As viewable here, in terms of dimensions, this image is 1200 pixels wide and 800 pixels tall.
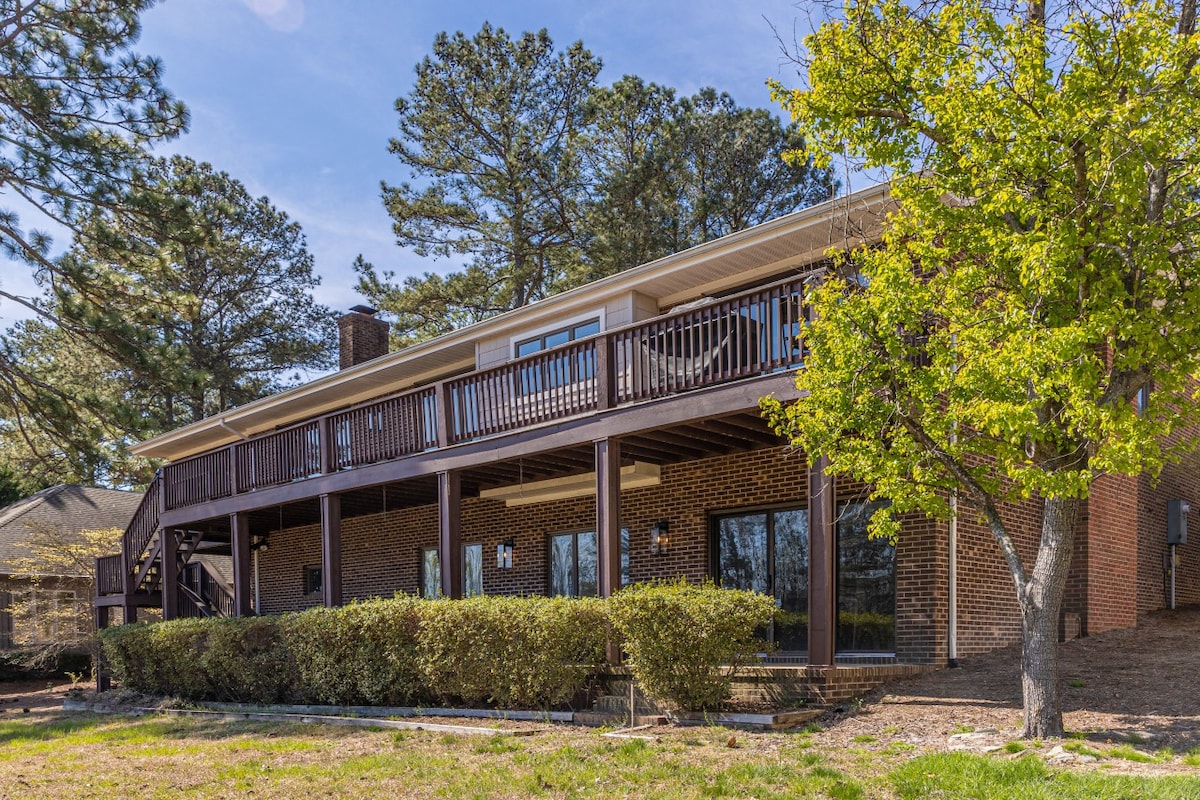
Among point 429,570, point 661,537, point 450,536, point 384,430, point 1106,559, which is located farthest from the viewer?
point 429,570

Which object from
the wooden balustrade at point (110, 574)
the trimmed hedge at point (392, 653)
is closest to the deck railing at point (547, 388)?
the trimmed hedge at point (392, 653)

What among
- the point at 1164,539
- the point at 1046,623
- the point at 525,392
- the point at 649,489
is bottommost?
the point at 1164,539

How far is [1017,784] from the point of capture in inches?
232

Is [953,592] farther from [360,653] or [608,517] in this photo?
[360,653]

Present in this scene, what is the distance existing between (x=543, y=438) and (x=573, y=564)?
4.14m

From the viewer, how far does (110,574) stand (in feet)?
67.1

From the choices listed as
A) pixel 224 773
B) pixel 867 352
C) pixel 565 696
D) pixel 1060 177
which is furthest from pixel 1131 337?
pixel 224 773

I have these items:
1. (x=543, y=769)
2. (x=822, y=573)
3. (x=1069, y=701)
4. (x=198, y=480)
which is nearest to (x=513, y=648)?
(x=543, y=769)

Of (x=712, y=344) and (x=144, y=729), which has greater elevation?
(x=712, y=344)

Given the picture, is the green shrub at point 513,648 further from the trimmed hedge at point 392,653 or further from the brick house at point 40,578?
the brick house at point 40,578

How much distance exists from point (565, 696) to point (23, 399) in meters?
12.2

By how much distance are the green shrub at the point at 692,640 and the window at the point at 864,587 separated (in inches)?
118

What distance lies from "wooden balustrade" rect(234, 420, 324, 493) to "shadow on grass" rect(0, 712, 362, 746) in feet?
14.6

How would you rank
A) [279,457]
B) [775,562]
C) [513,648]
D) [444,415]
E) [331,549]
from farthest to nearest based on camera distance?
[279,457]
[331,549]
[444,415]
[775,562]
[513,648]
